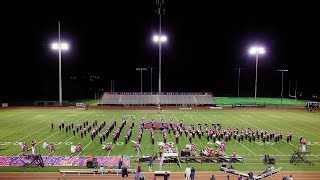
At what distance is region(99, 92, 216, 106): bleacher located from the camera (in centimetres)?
4784

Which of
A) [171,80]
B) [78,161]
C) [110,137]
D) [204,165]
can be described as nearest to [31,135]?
[110,137]

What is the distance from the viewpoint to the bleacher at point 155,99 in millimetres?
47844

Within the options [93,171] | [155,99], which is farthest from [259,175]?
[155,99]

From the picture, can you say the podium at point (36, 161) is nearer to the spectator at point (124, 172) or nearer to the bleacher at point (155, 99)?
the spectator at point (124, 172)

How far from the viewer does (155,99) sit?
4944cm

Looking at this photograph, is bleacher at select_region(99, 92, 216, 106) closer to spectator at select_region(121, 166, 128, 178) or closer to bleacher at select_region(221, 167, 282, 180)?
bleacher at select_region(221, 167, 282, 180)

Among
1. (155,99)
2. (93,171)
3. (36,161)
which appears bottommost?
(93,171)

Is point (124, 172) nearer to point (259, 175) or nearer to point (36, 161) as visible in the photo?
point (36, 161)

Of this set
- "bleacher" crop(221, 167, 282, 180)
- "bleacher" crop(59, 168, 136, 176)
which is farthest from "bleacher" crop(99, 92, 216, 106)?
"bleacher" crop(59, 168, 136, 176)

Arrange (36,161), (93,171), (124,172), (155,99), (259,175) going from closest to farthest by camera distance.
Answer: (259,175) < (124,172) < (93,171) < (36,161) < (155,99)

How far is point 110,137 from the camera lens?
2222 cm

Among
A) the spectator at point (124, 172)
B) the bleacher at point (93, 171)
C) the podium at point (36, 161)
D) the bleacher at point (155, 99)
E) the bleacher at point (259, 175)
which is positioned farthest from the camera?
the bleacher at point (155, 99)

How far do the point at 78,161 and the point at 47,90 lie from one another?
181 ft

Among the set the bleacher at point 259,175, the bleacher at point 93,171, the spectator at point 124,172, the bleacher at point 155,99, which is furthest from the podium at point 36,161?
the bleacher at point 155,99
